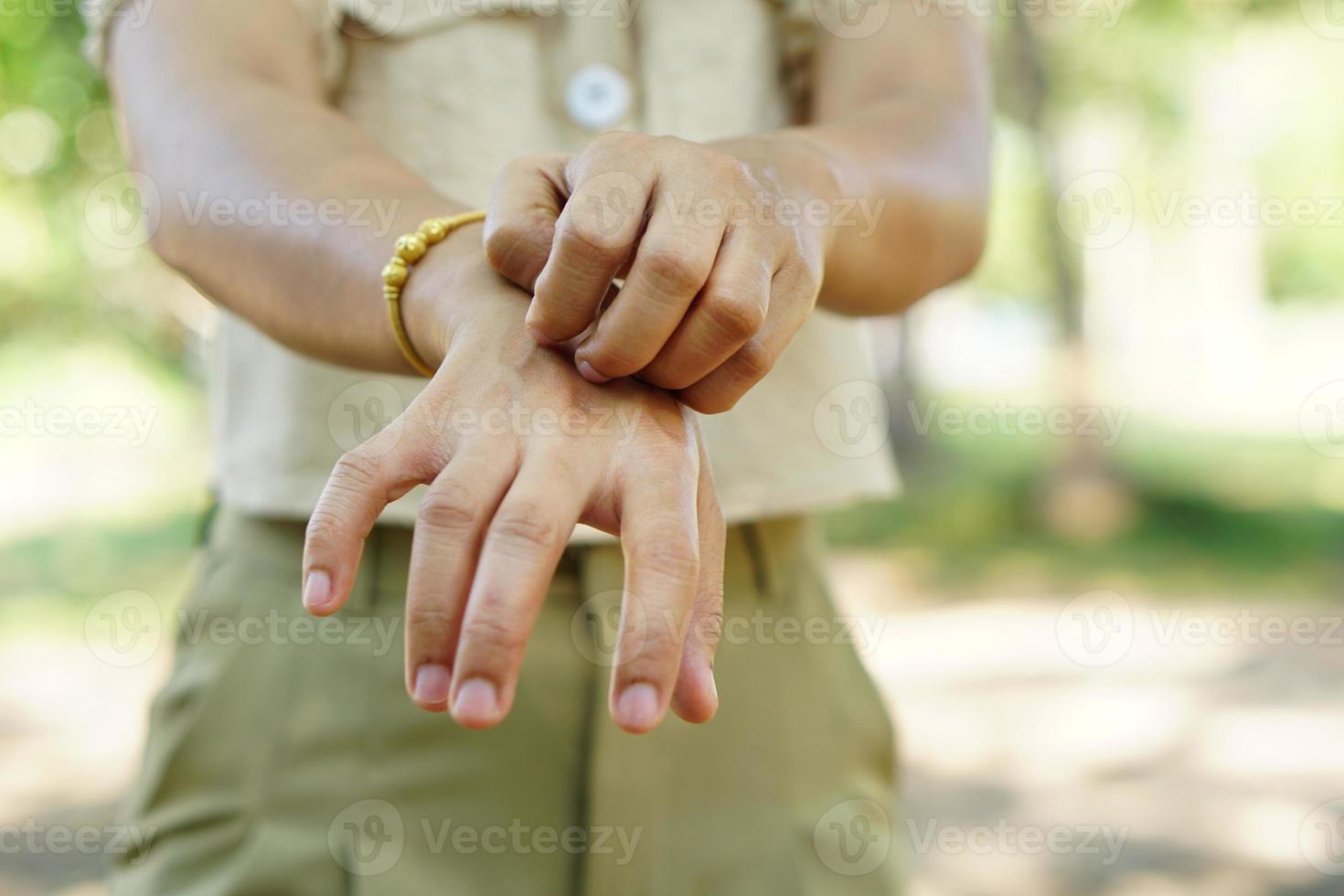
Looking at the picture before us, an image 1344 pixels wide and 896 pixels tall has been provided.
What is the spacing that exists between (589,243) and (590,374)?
120mm

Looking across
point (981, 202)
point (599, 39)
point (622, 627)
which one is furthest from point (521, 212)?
point (981, 202)

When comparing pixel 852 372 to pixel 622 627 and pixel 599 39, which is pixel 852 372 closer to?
pixel 599 39

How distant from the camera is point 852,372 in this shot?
1.63 meters

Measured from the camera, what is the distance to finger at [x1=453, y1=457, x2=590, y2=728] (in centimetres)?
81

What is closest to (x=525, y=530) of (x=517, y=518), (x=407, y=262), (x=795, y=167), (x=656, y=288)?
(x=517, y=518)

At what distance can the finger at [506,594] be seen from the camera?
2.65 feet

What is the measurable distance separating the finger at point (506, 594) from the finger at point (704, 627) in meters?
0.14

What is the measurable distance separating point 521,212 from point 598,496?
0.26 meters

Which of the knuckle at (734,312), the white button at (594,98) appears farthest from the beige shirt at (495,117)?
the knuckle at (734,312)

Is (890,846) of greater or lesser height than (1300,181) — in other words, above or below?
below

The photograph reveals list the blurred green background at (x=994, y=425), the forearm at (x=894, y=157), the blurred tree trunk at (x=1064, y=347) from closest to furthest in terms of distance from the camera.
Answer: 1. the forearm at (x=894, y=157)
2. the blurred green background at (x=994, y=425)
3. the blurred tree trunk at (x=1064, y=347)

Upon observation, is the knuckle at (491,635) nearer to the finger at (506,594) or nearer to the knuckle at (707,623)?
the finger at (506,594)

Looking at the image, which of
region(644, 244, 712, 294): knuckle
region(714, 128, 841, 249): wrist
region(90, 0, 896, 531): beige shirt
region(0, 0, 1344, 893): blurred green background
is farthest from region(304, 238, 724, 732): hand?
region(0, 0, 1344, 893): blurred green background

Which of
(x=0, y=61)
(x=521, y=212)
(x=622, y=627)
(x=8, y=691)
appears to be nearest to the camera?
(x=622, y=627)
